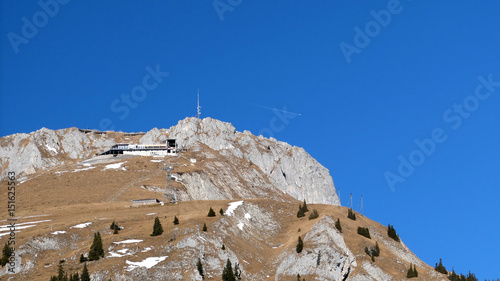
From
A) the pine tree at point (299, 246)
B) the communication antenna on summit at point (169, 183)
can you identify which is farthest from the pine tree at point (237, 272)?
the communication antenna on summit at point (169, 183)

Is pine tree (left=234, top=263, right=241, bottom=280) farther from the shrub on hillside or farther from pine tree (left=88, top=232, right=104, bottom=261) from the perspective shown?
the shrub on hillside

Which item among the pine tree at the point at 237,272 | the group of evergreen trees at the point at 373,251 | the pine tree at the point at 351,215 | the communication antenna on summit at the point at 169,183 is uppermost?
the communication antenna on summit at the point at 169,183

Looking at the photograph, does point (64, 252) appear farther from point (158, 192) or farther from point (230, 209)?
point (158, 192)

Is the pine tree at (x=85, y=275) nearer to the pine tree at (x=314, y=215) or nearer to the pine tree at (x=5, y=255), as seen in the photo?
the pine tree at (x=5, y=255)

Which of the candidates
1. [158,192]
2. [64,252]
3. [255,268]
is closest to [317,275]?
[255,268]

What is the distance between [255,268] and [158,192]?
55.3 meters

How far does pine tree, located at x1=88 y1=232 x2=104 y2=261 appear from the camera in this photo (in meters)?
106

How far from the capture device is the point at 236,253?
11444 cm

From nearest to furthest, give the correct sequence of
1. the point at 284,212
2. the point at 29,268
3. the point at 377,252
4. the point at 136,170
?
1. the point at 29,268
2. the point at 377,252
3. the point at 284,212
4. the point at 136,170

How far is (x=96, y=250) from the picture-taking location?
351ft

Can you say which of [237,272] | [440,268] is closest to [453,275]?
[440,268]

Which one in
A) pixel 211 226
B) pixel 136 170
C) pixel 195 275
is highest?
pixel 136 170

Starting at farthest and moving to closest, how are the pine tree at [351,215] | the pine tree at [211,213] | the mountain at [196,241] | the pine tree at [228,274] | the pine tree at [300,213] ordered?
1. the pine tree at [300,213]
2. the pine tree at [351,215]
3. the pine tree at [211,213]
4. the mountain at [196,241]
5. the pine tree at [228,274]

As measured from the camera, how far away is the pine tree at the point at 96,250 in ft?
347
